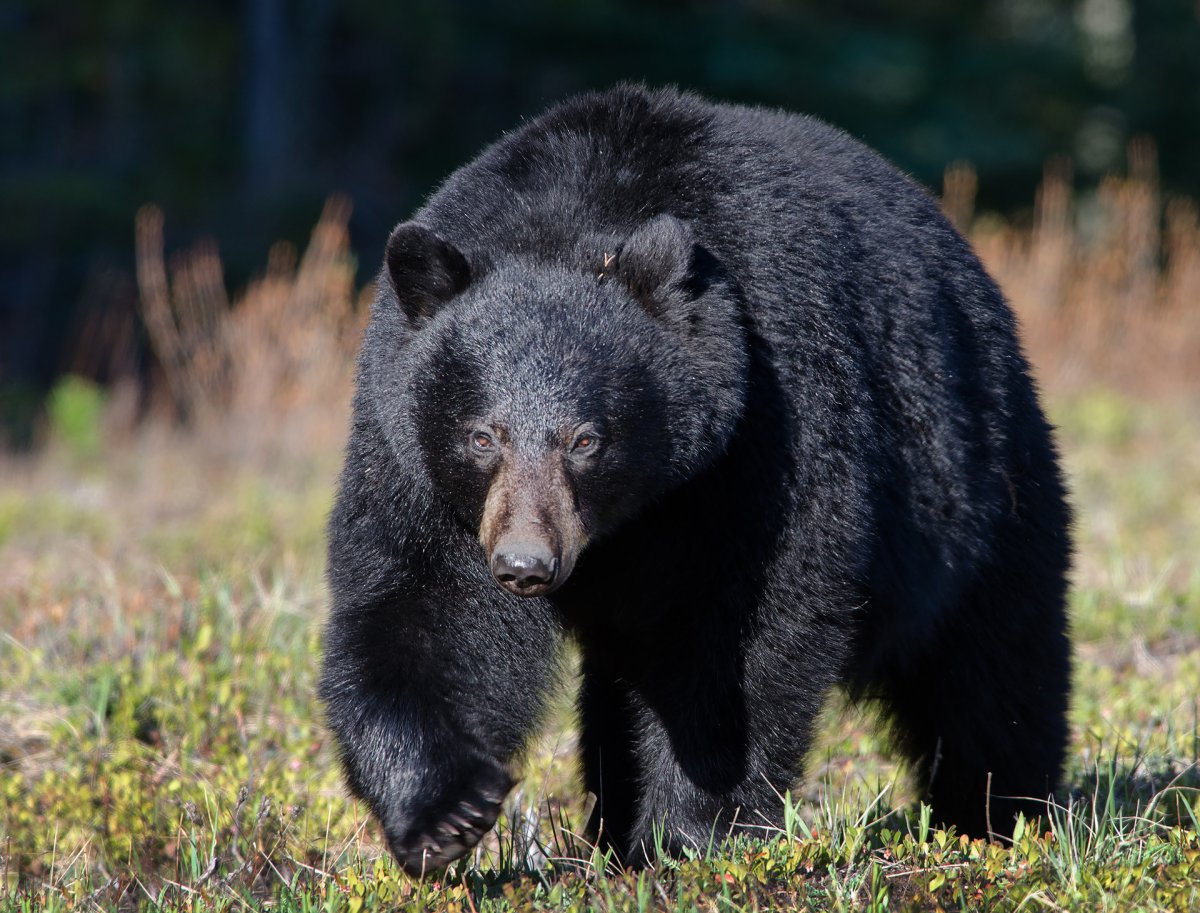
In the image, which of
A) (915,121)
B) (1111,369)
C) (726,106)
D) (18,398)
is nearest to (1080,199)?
(915,121)

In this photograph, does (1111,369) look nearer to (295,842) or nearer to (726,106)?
(726,106)

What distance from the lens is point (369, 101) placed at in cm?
1872

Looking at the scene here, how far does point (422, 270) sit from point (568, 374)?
0.39m

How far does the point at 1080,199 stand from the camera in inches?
758

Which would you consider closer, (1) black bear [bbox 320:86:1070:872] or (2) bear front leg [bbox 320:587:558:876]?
(2) bear front leg [bbox 320:587:558:876]

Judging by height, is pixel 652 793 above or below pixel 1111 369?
above

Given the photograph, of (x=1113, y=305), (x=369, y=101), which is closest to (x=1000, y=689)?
(x=1113, y=305)

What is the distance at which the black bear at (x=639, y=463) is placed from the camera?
3049mm

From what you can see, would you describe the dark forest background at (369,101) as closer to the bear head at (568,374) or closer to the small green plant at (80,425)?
the small green plant at (80,425)

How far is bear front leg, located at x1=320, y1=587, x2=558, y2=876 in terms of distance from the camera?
291 cm

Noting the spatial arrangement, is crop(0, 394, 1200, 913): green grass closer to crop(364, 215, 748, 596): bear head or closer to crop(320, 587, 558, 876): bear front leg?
crop(320, 587, 558, 876): bear front leg

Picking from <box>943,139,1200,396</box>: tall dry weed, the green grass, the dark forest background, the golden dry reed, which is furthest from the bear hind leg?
the dark forest background

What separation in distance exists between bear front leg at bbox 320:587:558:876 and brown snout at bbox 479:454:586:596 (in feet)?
0.79

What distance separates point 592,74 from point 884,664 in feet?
46.6
